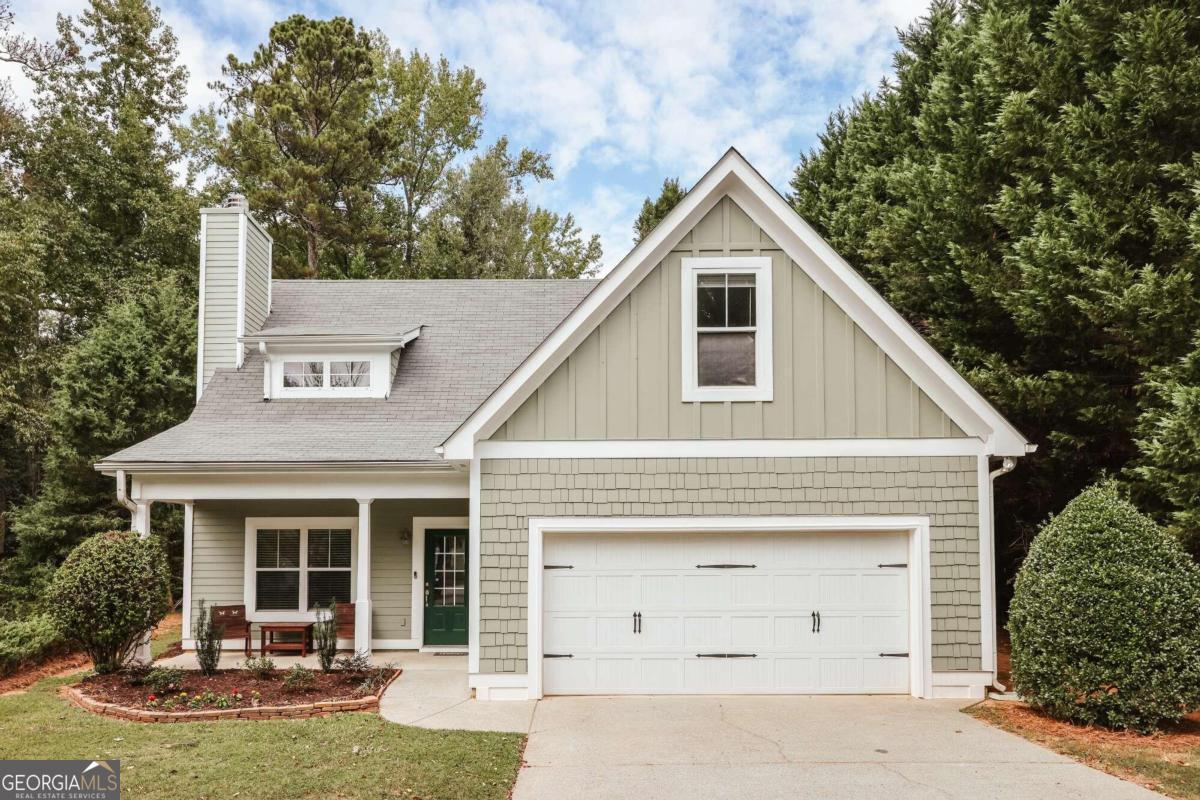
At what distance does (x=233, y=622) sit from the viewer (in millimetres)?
12273

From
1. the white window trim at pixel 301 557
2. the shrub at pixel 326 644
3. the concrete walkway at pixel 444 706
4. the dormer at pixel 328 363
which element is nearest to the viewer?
the concrete walkway at pixel 444 706

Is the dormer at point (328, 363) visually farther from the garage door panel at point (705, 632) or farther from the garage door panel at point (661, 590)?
the garage door panel at point (705, 632)

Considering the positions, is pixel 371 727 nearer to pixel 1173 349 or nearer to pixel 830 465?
pixel 830 465

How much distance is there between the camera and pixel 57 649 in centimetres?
1170

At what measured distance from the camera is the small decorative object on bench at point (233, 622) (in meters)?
12.2

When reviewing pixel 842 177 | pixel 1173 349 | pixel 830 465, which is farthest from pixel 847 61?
pixel 830 465

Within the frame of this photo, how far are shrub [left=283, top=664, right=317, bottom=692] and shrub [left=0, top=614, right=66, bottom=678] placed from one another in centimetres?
333

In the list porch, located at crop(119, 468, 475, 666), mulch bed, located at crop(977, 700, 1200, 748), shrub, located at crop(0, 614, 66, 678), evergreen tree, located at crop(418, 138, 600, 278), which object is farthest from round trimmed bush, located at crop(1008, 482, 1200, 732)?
evergreen tree, located at crop(418, 138, 600, 278)

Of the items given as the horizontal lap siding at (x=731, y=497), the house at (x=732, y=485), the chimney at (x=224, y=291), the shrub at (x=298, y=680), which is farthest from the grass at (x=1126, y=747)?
the chimney at (x=224, y=291)

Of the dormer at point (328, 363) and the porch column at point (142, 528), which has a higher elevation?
the dormer at point (328, 363)

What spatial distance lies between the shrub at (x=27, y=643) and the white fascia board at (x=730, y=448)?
655 centimetres

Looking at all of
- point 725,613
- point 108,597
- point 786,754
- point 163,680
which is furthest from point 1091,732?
point 108,597

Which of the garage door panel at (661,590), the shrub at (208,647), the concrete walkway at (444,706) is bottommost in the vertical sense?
the concrete walkway at (444,706)

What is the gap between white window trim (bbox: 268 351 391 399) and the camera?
13.8 m
